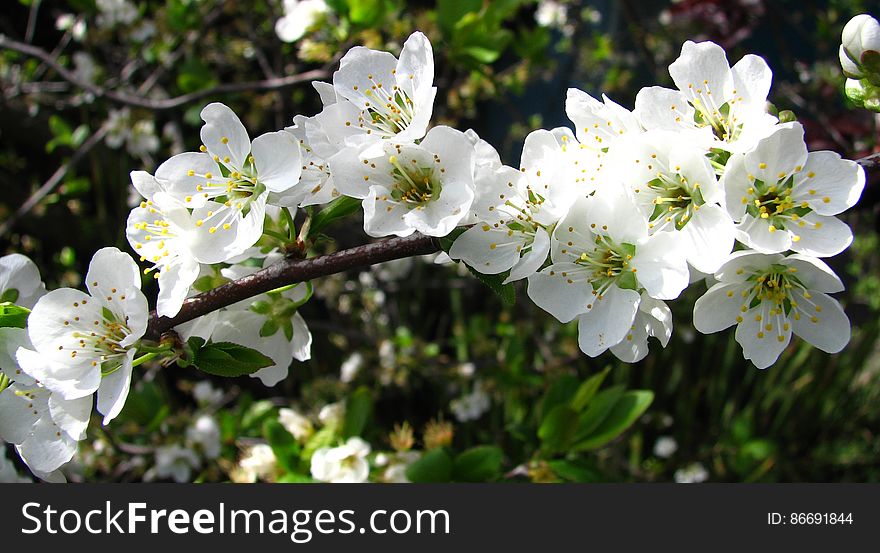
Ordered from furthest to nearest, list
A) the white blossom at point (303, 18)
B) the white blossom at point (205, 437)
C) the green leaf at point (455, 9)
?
the white blossom at point (205, 437)
the white blossom at point (303, 18)
the green leaf at point (455, 9)

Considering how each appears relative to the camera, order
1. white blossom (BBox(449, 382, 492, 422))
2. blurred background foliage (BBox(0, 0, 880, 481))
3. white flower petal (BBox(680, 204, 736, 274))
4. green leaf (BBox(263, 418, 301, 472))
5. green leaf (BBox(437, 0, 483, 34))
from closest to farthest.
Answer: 1. white flower petal (BBox(680, 204, 736, 274))
2. green leaf (BBox(263, 418, 301, 472))
3. green leaf (BBox(437, 0, 483, 34))
4. blurred background foliage (BBox(0, 0, 880, 481))
5. white blossom (BBox(449, 382, 492, 422))

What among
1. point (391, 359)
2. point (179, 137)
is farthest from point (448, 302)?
point (179, 137)

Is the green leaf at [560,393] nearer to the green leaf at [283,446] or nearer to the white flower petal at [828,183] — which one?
the green leaf at [283,446]

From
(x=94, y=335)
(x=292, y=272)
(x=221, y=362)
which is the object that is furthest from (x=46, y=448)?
(x=292, y=272)

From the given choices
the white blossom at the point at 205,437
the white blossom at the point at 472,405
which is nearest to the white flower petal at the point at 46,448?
the white blossom at the point at 205,437

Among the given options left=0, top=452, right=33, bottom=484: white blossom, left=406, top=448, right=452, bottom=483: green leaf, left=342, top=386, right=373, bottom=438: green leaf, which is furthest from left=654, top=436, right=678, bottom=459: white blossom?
left=0, top=452, right=33, bottom=484: white blossom

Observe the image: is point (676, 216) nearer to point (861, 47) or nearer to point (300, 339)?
point (861, 47)

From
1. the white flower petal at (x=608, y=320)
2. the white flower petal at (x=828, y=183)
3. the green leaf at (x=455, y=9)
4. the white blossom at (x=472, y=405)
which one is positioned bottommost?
the white flower petal at (x=608, y=320)

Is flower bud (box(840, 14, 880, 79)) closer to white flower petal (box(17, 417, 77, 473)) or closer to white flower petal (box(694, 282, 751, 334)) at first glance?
white flower petal (box(694, 282, 751, 334))
